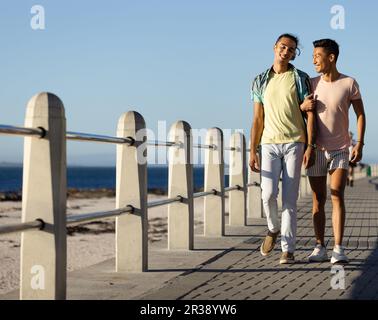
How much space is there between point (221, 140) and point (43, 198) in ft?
19.2

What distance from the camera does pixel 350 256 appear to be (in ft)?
27.3

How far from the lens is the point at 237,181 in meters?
12.6

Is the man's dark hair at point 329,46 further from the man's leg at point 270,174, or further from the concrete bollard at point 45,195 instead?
the concrete bollard at point 45,195

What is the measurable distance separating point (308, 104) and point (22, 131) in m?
3.24

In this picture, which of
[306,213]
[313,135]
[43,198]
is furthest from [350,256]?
[306,213]

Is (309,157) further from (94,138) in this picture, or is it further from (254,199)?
(254,199)

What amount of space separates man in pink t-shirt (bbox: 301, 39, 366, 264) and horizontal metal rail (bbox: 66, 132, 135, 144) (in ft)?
5.55

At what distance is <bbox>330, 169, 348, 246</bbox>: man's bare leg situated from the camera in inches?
298

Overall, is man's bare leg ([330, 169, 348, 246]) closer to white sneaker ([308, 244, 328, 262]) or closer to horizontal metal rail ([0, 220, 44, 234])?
white sneaker ([308, 244, 328, 262])

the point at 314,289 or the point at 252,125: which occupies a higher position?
the point at 252,125

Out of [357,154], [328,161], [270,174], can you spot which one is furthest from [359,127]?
[270,174]

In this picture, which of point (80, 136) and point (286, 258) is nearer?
point (80, 136)
